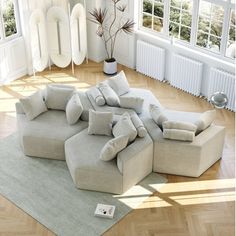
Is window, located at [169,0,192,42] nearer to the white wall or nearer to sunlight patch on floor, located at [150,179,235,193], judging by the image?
the white wall

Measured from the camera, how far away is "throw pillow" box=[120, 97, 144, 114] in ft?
25.9

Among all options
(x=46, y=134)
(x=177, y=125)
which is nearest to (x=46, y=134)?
(x=46, y=134)

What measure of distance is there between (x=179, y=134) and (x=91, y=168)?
1.44 meters

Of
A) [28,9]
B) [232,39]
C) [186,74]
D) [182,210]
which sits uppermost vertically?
[28,9]

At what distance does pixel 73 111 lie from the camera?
764cm

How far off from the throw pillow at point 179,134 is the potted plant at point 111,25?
3.62 m

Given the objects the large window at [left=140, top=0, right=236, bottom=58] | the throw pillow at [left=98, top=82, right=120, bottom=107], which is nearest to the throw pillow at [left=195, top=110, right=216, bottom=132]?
the throw pillow at [left=98, top=82, right=120, bottom=107]

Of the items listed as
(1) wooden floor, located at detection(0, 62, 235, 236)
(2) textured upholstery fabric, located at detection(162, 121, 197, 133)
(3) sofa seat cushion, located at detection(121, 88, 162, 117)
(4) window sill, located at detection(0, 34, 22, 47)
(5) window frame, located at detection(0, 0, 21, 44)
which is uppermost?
(5) window frame, located at detection(0, 0, 21, 44)

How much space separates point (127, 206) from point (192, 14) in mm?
4271

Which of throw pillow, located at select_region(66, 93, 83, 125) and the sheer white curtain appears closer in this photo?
throw pillow, located at select_region(66, 93, 83, 125)

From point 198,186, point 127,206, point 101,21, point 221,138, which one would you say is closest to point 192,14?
point 101,21

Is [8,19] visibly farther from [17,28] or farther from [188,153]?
[188,153]

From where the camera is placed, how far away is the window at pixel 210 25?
877 cm

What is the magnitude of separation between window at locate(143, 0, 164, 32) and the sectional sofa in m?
→ 2.33
